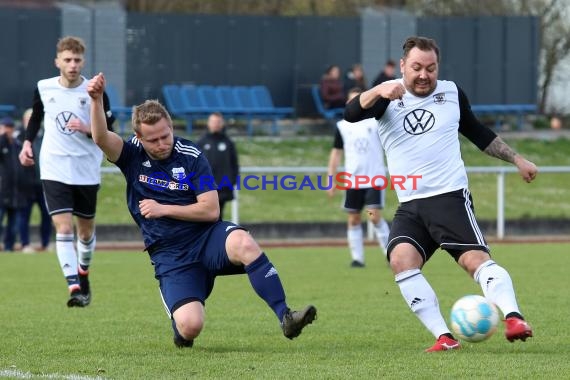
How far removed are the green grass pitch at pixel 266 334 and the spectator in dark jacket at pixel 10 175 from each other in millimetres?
4214

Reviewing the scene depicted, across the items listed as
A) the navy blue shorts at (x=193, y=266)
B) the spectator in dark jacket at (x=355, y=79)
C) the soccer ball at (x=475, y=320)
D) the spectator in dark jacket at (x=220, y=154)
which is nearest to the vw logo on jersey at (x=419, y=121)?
the soccer ball at (x=475, y=320)

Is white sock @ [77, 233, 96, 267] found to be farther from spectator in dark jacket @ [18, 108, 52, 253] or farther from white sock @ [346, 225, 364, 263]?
spectator in dark jacket @ [18, 108, 52, 253]

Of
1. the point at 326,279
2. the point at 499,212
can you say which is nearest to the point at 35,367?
the point at 326,279

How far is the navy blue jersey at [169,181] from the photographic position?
7.98m

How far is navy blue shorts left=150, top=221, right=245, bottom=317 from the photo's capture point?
26.0 feet

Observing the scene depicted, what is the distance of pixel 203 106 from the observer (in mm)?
28484

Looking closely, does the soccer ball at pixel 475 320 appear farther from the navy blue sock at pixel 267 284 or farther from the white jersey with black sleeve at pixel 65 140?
the white jersey with black sleeve at pixel 65 140

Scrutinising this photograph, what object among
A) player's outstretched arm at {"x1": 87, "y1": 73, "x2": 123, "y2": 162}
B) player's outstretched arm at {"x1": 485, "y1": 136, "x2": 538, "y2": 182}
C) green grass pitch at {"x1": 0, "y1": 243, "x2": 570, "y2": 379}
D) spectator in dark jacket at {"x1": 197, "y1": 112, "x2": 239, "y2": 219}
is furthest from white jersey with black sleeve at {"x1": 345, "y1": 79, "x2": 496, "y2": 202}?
spectator in dark jacket at {"x1": 197, "y1": 112, "x2": 239, "y2": 219}

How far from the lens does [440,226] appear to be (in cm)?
791

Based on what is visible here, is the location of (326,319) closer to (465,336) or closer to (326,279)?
(465,336)

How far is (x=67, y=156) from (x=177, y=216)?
3297 mm

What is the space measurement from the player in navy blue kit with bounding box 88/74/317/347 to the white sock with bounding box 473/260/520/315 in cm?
126

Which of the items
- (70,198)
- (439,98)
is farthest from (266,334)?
(70,198)

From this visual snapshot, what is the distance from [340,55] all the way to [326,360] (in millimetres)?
23440
